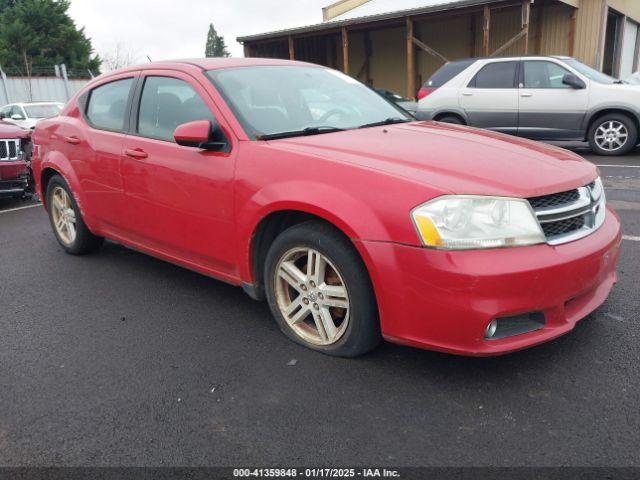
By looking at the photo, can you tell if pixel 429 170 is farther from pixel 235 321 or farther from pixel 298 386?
pixel 235 321

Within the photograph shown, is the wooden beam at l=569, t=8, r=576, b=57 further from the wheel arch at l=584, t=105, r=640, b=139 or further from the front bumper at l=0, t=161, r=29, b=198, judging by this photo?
the front bumper at l=0, t=161, r=29, b=198

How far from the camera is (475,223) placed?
256 centimetres

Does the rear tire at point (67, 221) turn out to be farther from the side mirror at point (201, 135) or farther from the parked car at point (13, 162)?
the parked car at point (13, 162)

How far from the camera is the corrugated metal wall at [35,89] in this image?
919 inches

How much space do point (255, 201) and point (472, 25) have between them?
1922 centimetres

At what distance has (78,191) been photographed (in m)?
4.68

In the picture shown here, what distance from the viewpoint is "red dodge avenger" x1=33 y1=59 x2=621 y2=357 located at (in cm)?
256

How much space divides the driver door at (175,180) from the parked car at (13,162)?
4247 mm

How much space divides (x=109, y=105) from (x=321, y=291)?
2520 millimetres

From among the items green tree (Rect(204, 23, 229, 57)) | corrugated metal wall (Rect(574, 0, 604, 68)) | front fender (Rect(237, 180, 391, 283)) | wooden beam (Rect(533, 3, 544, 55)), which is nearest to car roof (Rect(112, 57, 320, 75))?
front fender (Rect(237, 180, 391, 283))

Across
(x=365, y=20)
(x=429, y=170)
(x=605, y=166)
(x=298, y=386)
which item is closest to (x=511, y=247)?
(x=429, y=170)

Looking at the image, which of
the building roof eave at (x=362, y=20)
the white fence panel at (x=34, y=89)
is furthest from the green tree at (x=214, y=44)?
the building roof eave at (x=362, y=20)

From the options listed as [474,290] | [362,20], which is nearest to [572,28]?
[362,20]

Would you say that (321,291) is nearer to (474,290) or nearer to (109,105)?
(474,290)
